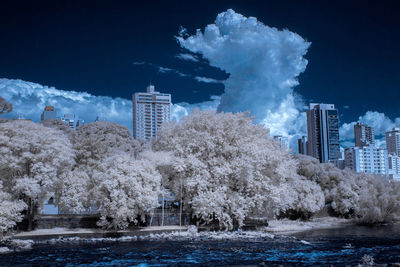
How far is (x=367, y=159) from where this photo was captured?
149 meters

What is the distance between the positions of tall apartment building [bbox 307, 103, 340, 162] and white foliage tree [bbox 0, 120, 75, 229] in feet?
500

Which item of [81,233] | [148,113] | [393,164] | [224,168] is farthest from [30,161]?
[393,164]

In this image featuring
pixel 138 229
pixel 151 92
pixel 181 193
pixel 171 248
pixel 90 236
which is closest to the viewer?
pixel 171 248

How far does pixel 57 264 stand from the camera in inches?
750

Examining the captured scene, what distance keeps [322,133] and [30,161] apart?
155 m

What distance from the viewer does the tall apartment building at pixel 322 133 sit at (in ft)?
555

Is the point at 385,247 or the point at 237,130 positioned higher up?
the point at 237,130

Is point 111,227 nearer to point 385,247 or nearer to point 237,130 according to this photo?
point 237,130

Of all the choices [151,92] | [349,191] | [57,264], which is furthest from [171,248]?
[151,92]

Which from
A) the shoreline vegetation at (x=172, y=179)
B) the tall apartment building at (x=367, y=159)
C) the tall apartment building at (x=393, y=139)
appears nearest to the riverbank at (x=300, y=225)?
the shoreline vegetation at (x=172, y=179)

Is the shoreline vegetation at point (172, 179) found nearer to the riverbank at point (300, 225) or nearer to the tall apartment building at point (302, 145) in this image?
the riverbank at point (300, 225)

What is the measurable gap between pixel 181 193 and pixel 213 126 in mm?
6911

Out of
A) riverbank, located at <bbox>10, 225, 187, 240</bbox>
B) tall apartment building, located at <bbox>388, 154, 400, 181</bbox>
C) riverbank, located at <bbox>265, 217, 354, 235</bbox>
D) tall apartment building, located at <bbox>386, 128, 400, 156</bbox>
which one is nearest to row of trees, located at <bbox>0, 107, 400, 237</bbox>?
riverbank, located at <bbox>10, 225, 187, 240</bbox>

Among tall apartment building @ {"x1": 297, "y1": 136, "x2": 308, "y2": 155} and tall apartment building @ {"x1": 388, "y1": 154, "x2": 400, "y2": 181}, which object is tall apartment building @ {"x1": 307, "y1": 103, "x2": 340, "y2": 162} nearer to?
tall apartment building @ {"x1": 297, "y1": 136, "x2": 308, "y2": 155}
